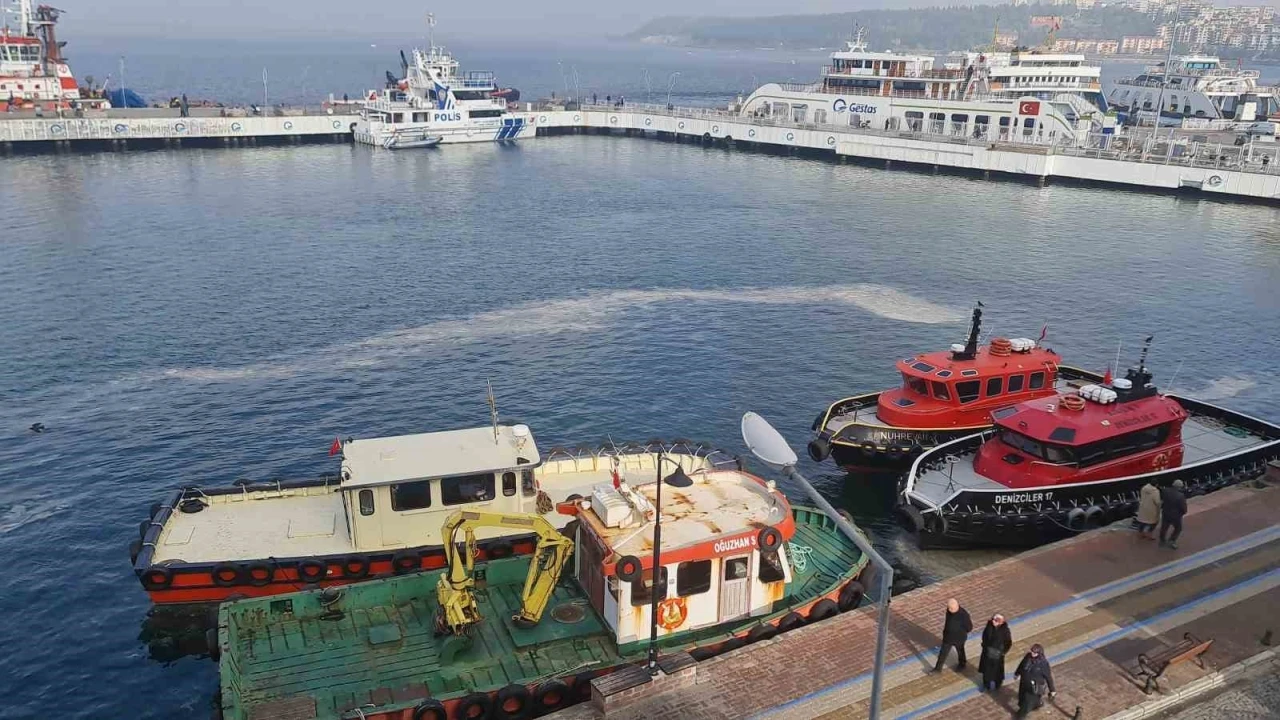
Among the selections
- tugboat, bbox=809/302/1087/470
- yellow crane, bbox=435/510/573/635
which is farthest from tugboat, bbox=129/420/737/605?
tugboat, bbox=809/302/1087/470

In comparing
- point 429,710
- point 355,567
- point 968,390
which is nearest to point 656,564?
Answer: point 429,710

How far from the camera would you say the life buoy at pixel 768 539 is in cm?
1983

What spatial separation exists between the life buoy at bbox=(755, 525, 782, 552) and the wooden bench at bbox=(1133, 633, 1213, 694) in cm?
759

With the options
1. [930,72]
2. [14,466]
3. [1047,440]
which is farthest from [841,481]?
[930,72]

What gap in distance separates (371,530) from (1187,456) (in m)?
26.8

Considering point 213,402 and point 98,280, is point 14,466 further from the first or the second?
point 98,280

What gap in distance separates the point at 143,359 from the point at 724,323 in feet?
102

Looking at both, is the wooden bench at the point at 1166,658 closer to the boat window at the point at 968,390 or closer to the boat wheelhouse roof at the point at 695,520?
the boat wheelhouse roof at the point at 695,520

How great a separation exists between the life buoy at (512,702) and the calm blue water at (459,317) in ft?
31.0

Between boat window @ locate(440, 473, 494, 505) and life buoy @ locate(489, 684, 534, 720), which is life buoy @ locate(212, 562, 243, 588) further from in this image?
life buoy @ locate(489, 684, 534, 720)

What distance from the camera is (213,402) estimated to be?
41.2m

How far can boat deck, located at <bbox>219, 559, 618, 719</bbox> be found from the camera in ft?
61.7

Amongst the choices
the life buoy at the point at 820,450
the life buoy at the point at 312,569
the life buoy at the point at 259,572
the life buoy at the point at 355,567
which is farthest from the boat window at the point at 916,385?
the life buoy at the point at 259,572

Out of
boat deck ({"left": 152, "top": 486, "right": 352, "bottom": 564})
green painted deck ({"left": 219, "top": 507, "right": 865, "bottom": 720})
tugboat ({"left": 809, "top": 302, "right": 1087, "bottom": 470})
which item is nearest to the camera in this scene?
green painted deck ({"left": 219, "top": 507, "right": 865, "bottom": 720})
